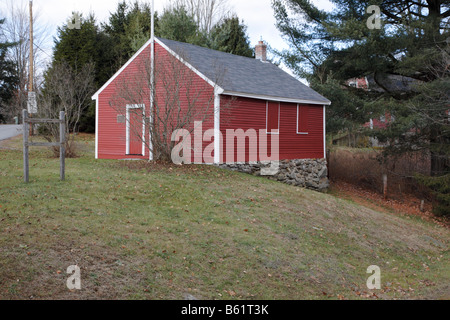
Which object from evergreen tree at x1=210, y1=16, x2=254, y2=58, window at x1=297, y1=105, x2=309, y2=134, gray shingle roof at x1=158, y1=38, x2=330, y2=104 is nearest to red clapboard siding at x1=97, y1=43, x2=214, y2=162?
gray shingle roof at x1=158, y1=38, x2=330, y2=104

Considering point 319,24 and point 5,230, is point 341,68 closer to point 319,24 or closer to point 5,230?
point 319,24

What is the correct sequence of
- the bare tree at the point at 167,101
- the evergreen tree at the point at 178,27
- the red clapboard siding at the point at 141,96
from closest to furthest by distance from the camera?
the bare tree at the point at 167,101 < the red clapboard siding at the point at 141,96 < the evergreen tree at the point at 178,27

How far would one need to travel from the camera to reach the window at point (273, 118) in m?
17.9

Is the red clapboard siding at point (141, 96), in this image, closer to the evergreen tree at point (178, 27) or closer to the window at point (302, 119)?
the window at point (302, 119)

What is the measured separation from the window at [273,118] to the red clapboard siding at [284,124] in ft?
0.66

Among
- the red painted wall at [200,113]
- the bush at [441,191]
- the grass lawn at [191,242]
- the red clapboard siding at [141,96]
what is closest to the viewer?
the grass lawn at [191,242]

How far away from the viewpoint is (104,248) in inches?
282

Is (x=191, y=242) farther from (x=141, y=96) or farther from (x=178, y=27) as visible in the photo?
(x=178, y=27)

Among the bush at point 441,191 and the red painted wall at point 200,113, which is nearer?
the red painted wall at point 200,113

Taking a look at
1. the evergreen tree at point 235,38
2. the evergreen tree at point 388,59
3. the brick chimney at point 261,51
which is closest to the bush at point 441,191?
the evergreen tree at point 388,59

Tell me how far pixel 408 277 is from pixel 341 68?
45.5ft

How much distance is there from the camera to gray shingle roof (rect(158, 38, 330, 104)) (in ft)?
54.2

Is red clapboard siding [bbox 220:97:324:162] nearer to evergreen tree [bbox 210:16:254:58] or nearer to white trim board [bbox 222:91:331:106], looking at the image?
white trim board [bbox 222:91:331:106]
